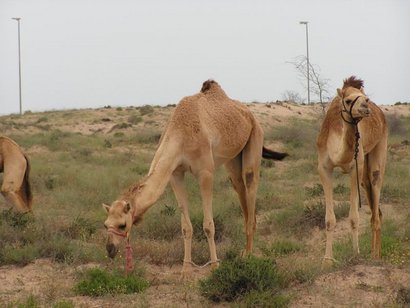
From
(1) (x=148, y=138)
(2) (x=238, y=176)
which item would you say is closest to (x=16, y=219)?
(2) (x=238, y=176)

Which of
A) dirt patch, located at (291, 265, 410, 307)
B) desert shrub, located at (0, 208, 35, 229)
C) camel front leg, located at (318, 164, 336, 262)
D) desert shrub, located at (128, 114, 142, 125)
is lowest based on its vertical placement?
desert shrub, located at (128, 114, 142, 125)

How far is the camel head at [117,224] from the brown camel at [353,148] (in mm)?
2865

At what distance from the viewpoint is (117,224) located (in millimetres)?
6926

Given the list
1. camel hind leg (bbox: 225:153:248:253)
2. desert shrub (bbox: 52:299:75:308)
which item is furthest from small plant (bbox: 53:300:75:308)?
camel hind leg (bbox: 225:153:248:253)

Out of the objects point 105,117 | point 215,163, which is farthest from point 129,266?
point 105,117

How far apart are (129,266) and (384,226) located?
5208 millimetres

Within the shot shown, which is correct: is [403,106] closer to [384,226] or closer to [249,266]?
[384,226]

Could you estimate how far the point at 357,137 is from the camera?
837 centimetres

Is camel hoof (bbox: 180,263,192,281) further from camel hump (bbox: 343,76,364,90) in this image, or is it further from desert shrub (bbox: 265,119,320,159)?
desert shrub (bbox: 265,119,320,159)

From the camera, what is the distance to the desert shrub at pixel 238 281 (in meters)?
6.83

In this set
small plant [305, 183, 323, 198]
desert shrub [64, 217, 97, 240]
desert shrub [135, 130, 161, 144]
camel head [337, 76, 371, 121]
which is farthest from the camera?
desert shrub [135, 130, 161, 144]

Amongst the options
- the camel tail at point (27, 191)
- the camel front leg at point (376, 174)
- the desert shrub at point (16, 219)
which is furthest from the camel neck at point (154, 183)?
the camel tail at point (27, 191)

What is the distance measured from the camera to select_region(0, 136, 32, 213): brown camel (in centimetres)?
1229

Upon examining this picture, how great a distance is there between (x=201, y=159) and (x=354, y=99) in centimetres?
214
